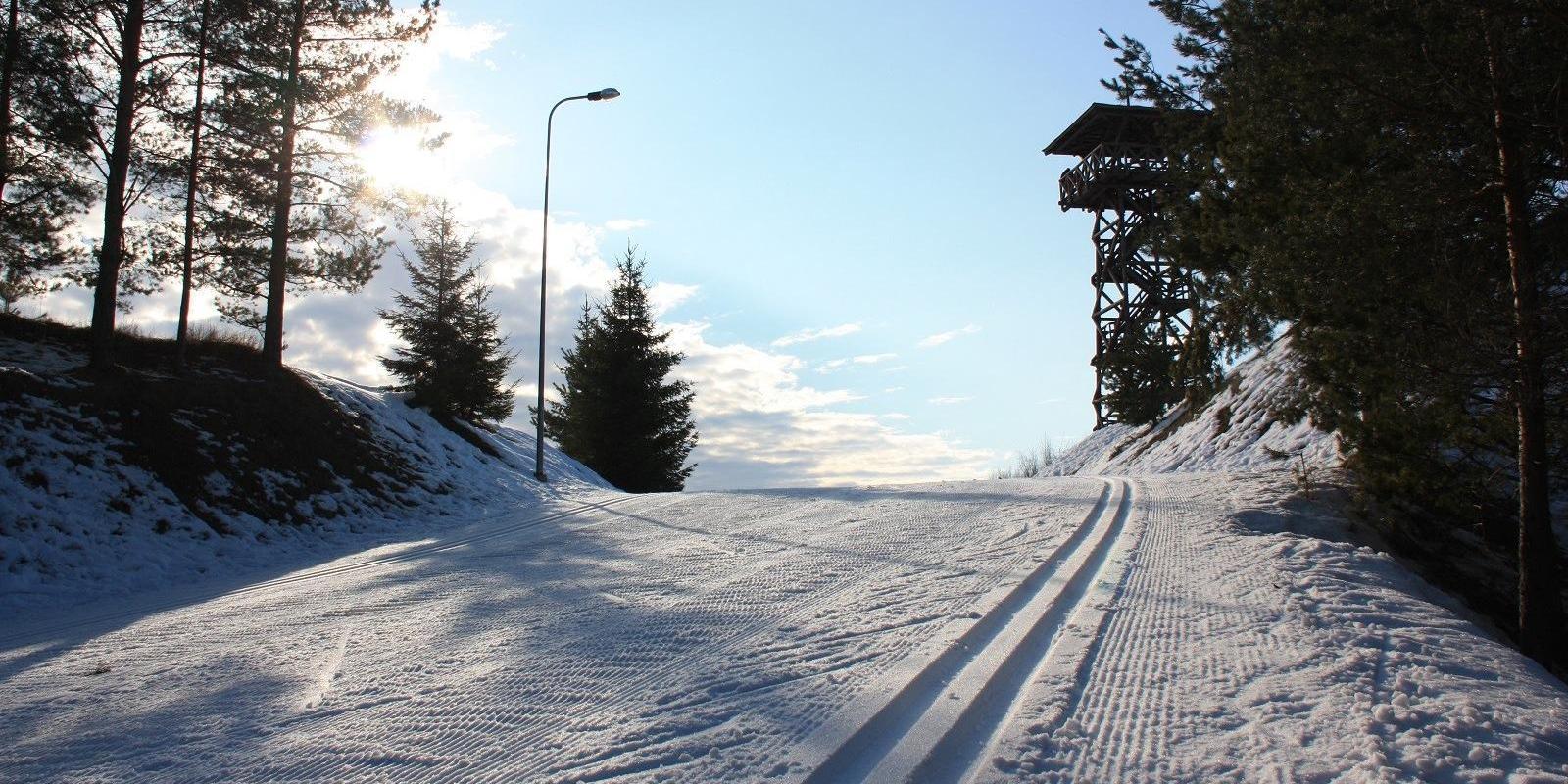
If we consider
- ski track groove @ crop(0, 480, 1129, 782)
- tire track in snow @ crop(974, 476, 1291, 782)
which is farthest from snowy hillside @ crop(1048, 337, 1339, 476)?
tire track in snow @ crop(974, 476, 1291, 782)

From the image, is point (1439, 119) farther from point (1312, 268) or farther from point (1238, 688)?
point (1238, 688)

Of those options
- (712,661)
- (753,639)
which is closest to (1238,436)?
(753,639)

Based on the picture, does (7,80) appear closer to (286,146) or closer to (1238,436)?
(286,146)

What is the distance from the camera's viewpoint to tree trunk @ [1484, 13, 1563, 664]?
6996mm

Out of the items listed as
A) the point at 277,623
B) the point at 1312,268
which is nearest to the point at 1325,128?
the point at 1312,268

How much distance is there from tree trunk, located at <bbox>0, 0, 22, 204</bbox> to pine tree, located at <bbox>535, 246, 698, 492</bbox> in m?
13.7

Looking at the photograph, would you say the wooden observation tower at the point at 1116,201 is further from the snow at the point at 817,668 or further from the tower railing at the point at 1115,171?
the snow at the point at 817,668

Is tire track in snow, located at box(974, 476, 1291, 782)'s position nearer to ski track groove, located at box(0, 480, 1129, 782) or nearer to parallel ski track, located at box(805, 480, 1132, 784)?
parallel ski track, located at box(805, 480, 1132, 784)

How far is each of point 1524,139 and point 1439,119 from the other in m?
0.67

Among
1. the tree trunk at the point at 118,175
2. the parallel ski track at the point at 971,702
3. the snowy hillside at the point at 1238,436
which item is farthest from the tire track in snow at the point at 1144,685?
the tree trunk at the point at 118,175

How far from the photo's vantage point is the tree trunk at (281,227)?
17.5m

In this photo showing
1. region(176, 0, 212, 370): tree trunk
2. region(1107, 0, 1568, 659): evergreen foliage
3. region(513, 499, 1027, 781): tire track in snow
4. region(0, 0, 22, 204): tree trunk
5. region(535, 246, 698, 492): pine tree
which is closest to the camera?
region(513, 499, 1027, 781): tire track in snow

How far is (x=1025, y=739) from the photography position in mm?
3359

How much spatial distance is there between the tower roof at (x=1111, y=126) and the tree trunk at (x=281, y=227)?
25.1m
